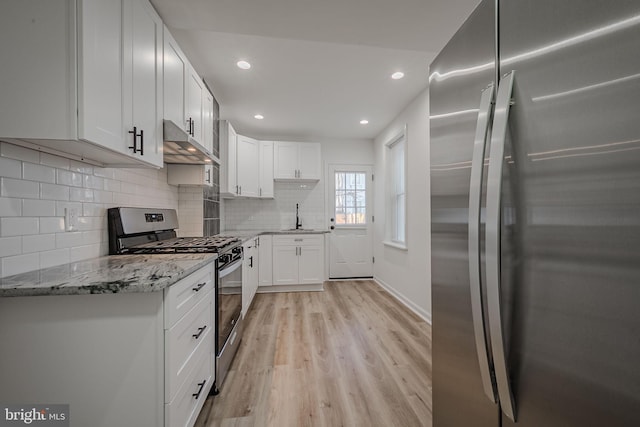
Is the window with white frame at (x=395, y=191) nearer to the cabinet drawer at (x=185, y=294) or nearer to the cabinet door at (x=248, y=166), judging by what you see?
the cabinet door at (x=248, y=166)

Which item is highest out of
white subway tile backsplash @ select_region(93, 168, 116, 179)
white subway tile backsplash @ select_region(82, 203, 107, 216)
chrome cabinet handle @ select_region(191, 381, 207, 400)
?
white subway tile backsplash @ select_region(93, 168, 116, 179)

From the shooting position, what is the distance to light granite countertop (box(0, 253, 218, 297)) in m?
0.94

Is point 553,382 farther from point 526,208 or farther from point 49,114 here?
point 49,114

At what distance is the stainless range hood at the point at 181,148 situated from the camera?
1.72 m

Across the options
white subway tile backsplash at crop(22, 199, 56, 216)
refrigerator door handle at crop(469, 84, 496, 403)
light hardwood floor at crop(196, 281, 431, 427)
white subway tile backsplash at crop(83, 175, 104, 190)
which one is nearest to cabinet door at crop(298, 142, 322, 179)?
light hardwood floor at crop(196, 281, 431, 427)

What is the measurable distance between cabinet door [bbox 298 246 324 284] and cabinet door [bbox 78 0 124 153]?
2903mm

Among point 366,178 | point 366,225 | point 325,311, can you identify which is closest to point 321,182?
point 366,178

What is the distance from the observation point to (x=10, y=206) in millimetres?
1104

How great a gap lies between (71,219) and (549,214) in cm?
203

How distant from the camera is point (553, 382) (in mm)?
570

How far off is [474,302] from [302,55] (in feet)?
7.67

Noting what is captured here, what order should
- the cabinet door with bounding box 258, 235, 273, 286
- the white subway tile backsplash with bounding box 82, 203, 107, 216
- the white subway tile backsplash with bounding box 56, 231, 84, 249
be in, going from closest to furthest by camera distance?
the white subway tile backsplash with bounding box 56, 231, 84, 249, the white subway tile backsplash with bounding box 82, 203, 107, 216, the cabinet door with bounding box 258, 235, 273, 286

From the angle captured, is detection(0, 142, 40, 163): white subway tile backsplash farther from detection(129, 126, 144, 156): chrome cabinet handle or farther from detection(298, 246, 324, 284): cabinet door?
detection(298, 246, 324, 284): cabinet door

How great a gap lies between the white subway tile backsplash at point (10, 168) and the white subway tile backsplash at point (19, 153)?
0.8 inches
